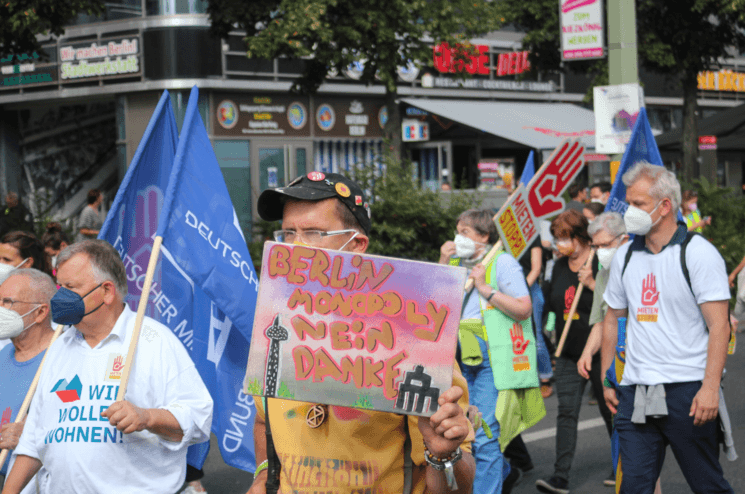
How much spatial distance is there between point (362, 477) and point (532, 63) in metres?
20.4

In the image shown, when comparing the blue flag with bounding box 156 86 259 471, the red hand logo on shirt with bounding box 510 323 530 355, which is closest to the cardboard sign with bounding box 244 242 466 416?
the blue flag with bounding box 156 86 259 471

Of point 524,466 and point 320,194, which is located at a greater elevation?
point 320,194

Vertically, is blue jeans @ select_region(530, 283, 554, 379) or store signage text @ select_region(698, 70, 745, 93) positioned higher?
store signage text @ select_region(698, 70, 745, 93)

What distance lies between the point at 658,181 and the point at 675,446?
1266 mm

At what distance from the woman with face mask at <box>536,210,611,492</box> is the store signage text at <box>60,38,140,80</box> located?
51.1ft

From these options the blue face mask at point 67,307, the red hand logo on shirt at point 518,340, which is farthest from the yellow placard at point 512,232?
the blue face mask at point 67,307

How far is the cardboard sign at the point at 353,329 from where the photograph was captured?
207cm

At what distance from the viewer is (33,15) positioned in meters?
9.91

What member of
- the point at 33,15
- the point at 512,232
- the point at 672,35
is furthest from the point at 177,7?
the point at 512,232

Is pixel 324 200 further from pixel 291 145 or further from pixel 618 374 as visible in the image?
pixel 291 145

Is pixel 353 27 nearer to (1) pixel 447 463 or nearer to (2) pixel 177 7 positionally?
(2) pixel 177 7

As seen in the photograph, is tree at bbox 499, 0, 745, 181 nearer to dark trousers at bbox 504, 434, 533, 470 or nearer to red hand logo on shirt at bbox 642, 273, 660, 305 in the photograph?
dark trousers at bbox 504, 434, 533, 470

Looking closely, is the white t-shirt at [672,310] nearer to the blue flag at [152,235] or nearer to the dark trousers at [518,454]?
the dark trousers at [518,454]

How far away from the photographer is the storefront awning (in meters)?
22.0
